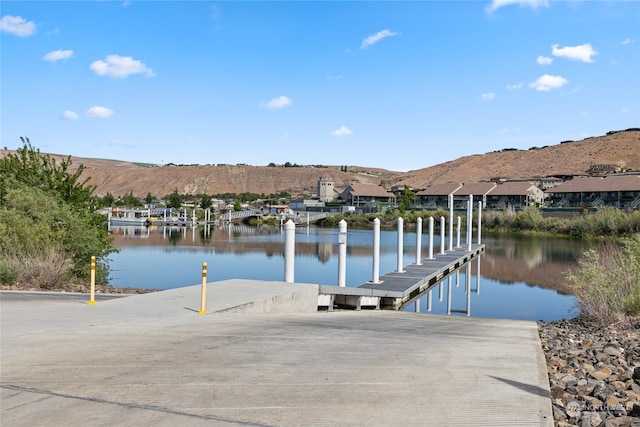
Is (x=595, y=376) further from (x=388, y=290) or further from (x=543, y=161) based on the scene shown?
(x=543, y=161)

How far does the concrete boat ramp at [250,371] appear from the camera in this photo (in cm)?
523

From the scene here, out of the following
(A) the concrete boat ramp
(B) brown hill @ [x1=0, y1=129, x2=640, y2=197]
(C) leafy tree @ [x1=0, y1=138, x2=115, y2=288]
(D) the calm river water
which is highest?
(B) brown hill @ [x1=0, y1=129, x2=640, y2=197]

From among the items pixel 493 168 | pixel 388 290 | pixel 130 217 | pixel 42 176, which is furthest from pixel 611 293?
pixel 493 168

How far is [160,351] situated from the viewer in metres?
7.48

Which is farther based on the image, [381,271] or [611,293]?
[381,271]

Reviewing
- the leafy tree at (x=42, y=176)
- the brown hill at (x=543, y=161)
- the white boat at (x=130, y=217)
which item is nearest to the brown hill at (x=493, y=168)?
the brown hill at (x=543, y=161)

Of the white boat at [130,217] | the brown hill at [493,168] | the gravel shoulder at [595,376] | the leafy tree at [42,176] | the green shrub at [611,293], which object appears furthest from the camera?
the brown hill at [493,168]

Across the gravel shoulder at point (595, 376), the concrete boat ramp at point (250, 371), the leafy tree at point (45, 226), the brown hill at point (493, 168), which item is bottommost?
the gravel shoulder at point (595, 376)

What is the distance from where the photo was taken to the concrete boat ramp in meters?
5.23

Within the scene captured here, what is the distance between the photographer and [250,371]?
662 centimetres

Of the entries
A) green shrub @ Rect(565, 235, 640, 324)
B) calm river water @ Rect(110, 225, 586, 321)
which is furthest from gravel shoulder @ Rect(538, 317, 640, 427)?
calm river water @ Rect(110, 225, 586, 321)

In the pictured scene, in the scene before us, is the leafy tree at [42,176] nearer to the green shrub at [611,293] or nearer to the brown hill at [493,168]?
the green shrub at [611,293]

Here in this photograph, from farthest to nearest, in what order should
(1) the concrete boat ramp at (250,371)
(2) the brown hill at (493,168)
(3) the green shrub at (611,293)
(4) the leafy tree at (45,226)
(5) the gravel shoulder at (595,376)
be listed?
1. (2) the brown hill at (493,168)
2. (4) the leafy tree at (45,226)
3. (3) the green shrub at (611,293)
4. (5) the gravel shoulder at (595,376)
5. (1) the concrete boat ramp at (250,371)

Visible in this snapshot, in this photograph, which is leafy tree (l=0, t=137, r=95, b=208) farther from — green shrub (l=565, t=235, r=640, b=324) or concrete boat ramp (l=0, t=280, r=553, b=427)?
green shrub (l=565, t=235, r=640, b=324)
